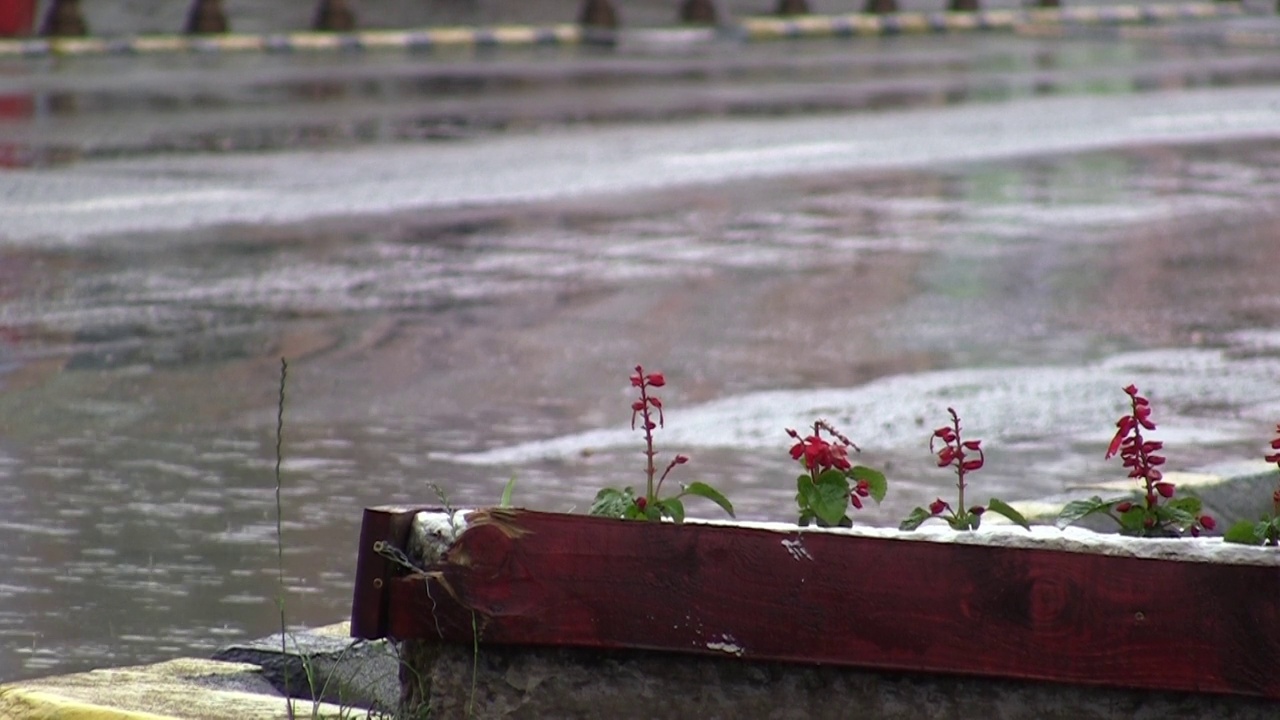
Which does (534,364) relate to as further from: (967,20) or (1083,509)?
(967,20)

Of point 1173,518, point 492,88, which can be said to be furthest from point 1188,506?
point 492,88

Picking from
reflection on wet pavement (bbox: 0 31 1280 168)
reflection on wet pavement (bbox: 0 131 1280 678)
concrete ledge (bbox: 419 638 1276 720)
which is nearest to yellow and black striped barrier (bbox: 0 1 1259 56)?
reflection on wet pavement (bbox: 0 31 1280 168)

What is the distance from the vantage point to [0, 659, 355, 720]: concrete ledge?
3574 millimetres

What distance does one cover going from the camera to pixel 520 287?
9938 millimetres

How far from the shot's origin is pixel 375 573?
3318mm

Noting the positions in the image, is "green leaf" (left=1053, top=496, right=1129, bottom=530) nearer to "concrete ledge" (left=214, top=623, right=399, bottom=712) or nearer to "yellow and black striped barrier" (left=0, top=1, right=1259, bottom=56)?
"concrete ledge" (left=214, top=623, right=399, bottom=712)

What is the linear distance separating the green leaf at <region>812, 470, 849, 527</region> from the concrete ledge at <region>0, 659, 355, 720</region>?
78 centimetres

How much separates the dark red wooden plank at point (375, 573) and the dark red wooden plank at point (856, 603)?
2cm

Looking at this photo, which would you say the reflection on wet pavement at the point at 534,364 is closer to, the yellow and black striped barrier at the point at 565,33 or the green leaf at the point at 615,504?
the green leaf at the point at 615,504

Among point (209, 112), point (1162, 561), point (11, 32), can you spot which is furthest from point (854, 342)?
point (11, 32)

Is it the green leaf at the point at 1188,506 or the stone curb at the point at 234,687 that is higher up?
the green leaf at the point at 1188,506

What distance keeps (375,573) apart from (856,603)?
2.13 feet

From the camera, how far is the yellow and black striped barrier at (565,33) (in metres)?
23.3

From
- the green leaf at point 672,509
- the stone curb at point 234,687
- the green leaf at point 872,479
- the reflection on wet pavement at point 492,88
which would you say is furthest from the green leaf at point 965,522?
the reflection on wet pavement at point 492,88
